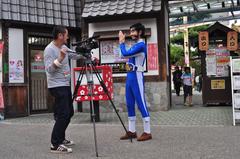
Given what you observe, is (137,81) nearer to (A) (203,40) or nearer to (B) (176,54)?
(A) (203,40)

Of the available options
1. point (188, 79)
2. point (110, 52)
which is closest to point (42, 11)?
point (110, 52)

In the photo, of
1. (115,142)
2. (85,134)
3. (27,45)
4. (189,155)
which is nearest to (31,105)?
(27,45)

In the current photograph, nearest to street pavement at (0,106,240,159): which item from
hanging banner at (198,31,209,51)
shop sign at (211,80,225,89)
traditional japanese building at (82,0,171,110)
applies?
traditional japanese building at (82,0,171,110)

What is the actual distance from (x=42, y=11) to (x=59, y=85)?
22.2ft

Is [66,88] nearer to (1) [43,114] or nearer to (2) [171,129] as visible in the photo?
(2) [171,129]

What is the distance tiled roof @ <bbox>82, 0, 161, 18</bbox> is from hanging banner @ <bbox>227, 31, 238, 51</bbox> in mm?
3375

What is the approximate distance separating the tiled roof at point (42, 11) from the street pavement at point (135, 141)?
314 cm

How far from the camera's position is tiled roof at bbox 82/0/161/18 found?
1250cm

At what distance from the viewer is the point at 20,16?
40.5 feet

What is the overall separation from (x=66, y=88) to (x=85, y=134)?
204 cm

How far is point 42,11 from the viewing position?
1292 cm

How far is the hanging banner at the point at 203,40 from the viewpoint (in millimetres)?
14602

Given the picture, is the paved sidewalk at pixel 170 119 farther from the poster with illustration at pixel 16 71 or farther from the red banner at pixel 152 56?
the red banner at pixel 152 56

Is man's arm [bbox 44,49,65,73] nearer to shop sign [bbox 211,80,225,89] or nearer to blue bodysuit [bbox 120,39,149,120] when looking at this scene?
blue bodysuit [bbox 120,39,149,120]
